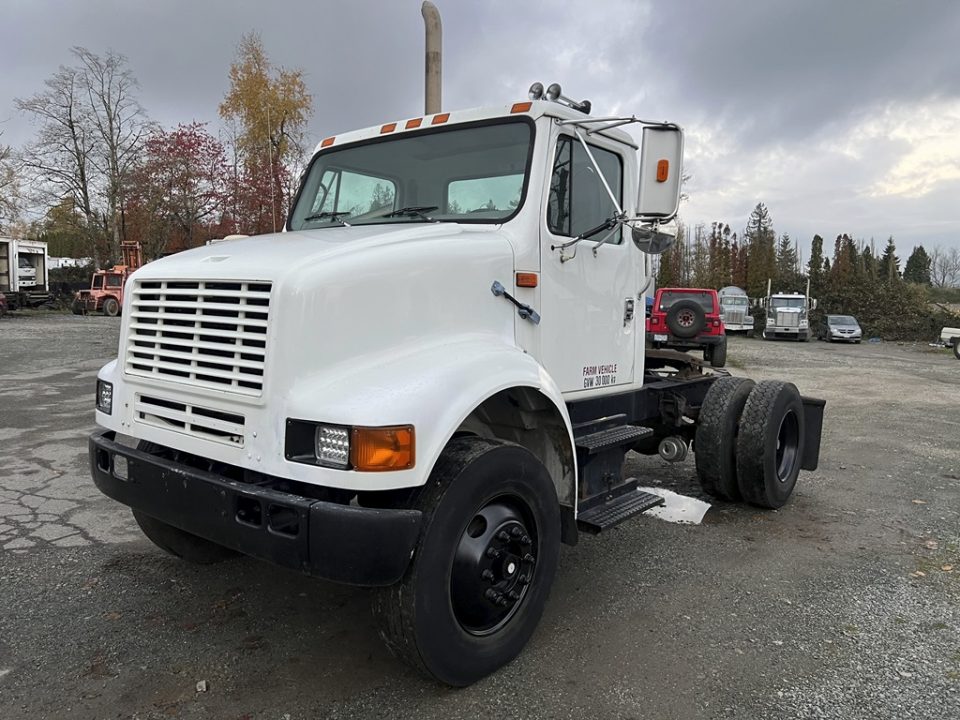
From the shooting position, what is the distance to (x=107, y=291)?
103ft

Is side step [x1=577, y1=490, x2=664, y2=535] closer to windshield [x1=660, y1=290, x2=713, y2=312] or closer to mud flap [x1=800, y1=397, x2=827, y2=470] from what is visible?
mud flap [x1=800, y1=397, x2=827, y2=470]

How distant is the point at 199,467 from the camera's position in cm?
308

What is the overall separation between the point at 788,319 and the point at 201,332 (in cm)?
3257

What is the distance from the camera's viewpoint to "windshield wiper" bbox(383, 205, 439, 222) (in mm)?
3711

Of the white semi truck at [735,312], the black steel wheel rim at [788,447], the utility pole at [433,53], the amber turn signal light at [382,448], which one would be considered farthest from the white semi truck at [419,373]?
the white semi truck at [735,312]

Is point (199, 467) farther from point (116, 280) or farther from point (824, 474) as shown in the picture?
point (116, 280)

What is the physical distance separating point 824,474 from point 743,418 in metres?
2.06

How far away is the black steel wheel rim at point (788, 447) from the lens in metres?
5.67

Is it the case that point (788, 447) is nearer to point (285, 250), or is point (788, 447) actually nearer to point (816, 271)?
point (285, 250)

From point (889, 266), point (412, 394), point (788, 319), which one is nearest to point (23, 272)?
point (788, 319)

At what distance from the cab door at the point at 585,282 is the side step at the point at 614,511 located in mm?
644

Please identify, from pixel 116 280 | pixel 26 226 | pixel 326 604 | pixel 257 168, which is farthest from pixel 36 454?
pixel 26 226

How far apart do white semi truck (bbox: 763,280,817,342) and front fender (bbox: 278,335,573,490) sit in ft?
104

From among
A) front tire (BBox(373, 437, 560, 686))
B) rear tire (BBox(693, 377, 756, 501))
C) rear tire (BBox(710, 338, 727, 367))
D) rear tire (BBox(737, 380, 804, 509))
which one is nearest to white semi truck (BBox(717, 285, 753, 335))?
rear tire (BBox(710, 338, 727, 367))
